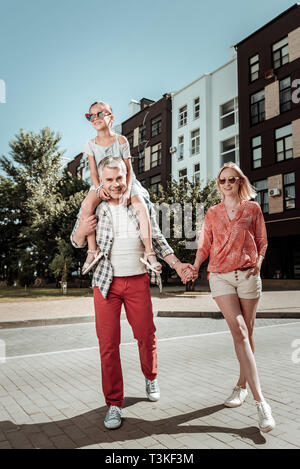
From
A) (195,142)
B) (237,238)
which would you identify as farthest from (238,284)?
(195,142)

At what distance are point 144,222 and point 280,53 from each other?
27.9 m

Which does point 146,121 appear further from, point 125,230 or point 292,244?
point 125,230

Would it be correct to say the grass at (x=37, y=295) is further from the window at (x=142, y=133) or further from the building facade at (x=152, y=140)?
the window at (x=142, y=133)

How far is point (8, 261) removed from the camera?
1328 inches

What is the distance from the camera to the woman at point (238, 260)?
10.6 ft

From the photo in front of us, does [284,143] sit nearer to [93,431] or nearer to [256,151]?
[256,151]

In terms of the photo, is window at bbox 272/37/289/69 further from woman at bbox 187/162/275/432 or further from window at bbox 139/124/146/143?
woman at bbox 187/162/275/432

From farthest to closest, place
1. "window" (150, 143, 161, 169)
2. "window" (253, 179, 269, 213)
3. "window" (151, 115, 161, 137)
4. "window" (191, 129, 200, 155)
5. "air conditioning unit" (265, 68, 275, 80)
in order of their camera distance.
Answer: "window" (151, 115, 161, 137) < "window" (150, 143, 161, 169) < "window" (191, 129, 200, 155) < "window" (253, 179, 269, 213) < "air conditioning unit" (265, 68, 275, 80)

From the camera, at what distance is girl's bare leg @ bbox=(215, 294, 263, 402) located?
3.08m

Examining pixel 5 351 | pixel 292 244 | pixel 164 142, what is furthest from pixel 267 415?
pixel 164 142

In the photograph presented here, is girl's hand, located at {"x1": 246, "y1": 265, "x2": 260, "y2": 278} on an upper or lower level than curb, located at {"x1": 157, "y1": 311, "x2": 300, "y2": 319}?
upper

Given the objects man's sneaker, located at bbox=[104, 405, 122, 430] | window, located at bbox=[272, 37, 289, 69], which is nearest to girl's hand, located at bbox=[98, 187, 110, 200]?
man's sneaker, located at bbox=[104, 405, 122, 430]

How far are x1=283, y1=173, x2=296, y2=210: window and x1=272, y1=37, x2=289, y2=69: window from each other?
8.07m

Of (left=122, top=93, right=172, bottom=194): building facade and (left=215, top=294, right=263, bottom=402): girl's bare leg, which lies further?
(left=122, top=93, right=172, bottom=194): building facade
